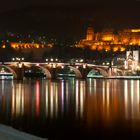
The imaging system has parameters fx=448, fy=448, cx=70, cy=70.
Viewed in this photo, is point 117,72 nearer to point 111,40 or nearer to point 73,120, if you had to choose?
point 111,40

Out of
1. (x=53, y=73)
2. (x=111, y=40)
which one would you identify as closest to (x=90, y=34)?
(x=111, y=40)

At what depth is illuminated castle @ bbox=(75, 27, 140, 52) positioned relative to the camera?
82.1 meters

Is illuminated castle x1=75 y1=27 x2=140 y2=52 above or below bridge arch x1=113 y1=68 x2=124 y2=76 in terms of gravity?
above

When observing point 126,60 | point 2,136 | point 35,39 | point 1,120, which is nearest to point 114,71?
point 126,60

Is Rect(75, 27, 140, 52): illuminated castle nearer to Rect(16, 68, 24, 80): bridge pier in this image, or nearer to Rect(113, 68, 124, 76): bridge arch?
Rect(113, 68, 124, 76): bridge arch

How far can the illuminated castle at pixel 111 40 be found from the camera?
269 ft

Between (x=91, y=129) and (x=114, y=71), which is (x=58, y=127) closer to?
(x=91, y=129)

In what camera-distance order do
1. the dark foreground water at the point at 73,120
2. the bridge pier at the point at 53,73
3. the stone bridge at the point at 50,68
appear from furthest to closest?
the bridge pier at the point at 53,73 < the stone bridge at the point at 50,68 < the dark foreground water at the point at 73,120

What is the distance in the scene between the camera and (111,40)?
86438 millimetres

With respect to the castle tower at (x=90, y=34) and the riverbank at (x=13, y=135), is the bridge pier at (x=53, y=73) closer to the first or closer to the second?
the castle tower at (x=90, y=34)

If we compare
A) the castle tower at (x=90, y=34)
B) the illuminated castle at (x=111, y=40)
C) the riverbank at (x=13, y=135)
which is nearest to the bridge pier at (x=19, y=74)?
the illuminated castle at (x=111, y=40)

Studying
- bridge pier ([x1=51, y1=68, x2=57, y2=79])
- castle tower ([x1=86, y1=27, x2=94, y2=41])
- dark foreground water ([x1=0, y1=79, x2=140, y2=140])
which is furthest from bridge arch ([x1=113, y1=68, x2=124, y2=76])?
dark foreground water ([x1=0, y1=79, x2=140, y2=140])

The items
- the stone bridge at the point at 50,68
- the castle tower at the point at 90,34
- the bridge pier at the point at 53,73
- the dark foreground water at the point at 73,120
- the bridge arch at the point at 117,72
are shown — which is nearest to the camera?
the dark foreground water at the point at 73,120

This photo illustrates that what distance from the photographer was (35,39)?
275ft
